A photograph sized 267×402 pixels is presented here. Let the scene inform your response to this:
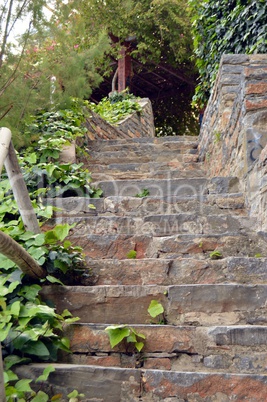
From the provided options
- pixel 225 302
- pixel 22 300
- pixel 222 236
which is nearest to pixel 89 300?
pixel 22 300

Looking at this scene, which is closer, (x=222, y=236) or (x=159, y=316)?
(x=159, y=316)

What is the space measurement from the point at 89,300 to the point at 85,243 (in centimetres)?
60

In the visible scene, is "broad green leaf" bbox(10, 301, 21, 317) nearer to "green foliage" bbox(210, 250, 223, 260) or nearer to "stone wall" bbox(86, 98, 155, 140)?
"green foliage" bbox(210, 250, 223, 260)

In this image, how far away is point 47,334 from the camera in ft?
6.31

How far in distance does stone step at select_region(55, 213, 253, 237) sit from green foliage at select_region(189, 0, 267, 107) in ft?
7.10

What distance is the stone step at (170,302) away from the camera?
2164 mm

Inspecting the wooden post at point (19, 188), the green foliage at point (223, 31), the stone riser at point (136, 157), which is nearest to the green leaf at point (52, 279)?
the wooden post at point (19, 188)

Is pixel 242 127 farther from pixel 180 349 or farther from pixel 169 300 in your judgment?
pixel 180 349

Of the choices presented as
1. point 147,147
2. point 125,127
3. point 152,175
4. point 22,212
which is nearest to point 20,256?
point 22,212

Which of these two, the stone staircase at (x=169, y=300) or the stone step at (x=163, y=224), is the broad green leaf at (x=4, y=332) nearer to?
the stone staircase at (x=169, y=300)

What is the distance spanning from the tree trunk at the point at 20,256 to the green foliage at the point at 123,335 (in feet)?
1.44

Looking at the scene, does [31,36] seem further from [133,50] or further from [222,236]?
[133,50]

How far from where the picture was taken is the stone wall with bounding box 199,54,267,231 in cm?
308

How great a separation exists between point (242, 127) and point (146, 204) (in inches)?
32.4
